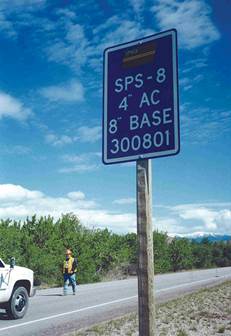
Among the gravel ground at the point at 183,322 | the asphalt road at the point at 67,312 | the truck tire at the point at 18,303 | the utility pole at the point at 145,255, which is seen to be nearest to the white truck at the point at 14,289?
the truck tire at the point at 18,303

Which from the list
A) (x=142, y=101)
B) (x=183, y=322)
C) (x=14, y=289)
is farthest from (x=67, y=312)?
(x=142, y=101)

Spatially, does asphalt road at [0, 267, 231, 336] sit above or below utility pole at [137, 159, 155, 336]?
below

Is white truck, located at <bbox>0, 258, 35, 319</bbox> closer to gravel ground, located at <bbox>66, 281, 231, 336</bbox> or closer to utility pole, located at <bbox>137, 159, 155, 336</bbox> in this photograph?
gravel ground, located at <bbox>66, 281, 231, 336</bbox>

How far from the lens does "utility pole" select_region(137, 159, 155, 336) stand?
3.79 meters

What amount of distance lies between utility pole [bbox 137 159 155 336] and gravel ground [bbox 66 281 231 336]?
569 centimetres

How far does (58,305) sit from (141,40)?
39.2ft

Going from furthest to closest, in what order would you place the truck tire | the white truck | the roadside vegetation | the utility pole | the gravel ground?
the roadside vegetation
the truck tire
the white truck
the gravel ground
the utility pole

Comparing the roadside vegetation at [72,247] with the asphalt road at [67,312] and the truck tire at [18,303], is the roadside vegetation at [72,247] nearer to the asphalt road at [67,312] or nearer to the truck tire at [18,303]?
the asphalt road at [67,312]

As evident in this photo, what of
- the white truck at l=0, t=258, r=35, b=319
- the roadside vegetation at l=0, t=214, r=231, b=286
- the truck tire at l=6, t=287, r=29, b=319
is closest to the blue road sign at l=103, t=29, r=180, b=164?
the white truck at l=0, t=258, r=35, b=319

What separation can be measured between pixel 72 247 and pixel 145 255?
22214mm

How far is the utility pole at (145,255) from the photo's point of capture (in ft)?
12.4

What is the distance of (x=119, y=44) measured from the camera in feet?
14.1

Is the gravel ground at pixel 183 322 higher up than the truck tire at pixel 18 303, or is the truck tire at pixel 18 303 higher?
the truck tire at pixel 18 303

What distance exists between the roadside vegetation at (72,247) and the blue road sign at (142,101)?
17.3 meters
